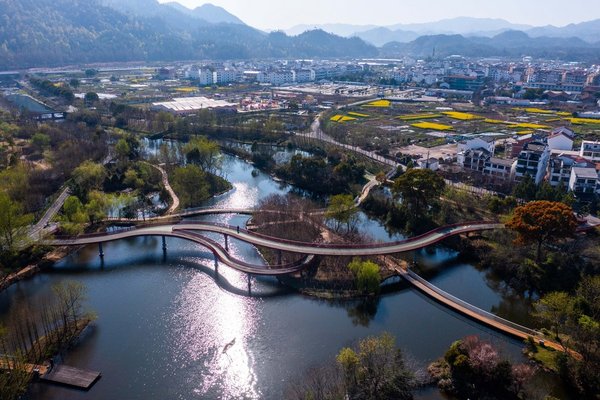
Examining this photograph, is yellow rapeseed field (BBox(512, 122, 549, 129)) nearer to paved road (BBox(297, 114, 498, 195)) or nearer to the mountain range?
paved road (BBox(297, 114, 498, 195))

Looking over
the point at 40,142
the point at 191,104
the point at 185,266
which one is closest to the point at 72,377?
the point at 185,266

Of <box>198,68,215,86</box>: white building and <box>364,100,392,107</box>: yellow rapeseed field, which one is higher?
<box>198,68,215,86</box>: white building

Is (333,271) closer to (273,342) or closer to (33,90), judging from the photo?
(273,342)

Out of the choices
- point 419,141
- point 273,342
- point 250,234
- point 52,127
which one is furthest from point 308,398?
point 52,127

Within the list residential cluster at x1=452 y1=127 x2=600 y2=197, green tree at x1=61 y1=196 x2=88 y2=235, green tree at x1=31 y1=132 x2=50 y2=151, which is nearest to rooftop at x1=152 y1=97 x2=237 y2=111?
green tree at x1=31 y1=132 x2=50 y2=151

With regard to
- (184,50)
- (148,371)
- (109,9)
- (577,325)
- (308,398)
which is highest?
(109,9)

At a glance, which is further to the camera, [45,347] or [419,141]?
[419,141]

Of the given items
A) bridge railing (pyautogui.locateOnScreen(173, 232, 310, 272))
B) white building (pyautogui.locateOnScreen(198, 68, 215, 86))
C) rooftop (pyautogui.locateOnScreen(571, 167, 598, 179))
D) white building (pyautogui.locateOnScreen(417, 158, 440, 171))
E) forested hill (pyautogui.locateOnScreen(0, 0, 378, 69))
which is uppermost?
forested hill (pyautogui.locateOnScreen(0, 0, 378, 69))

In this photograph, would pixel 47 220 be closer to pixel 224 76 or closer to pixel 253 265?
pixel 253 265
